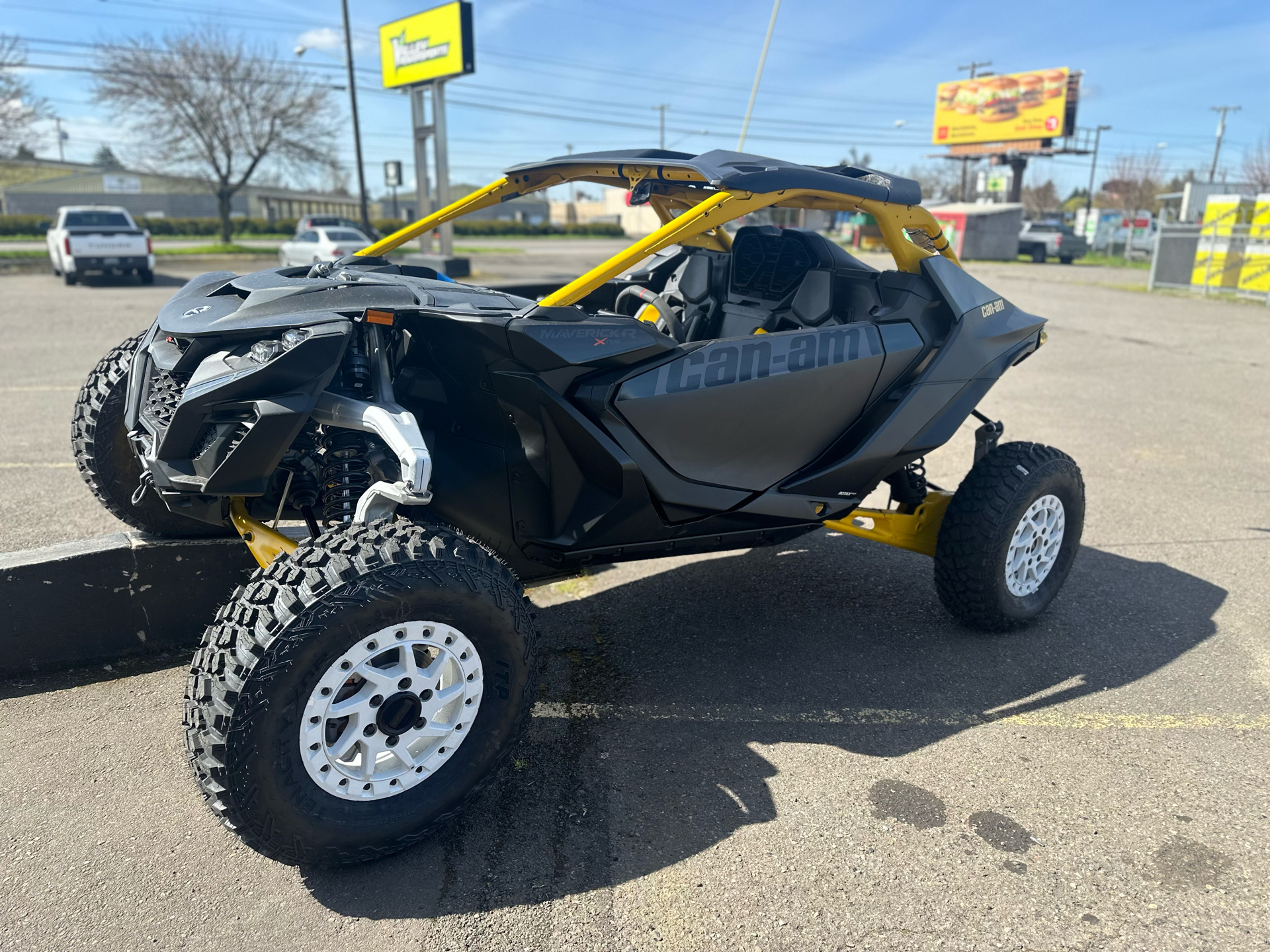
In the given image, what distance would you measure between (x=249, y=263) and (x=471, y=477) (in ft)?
91.6

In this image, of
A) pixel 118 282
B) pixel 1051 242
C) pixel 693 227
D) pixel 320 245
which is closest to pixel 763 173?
pixel 693 227

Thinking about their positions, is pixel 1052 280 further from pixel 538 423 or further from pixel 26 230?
pixel 26 230

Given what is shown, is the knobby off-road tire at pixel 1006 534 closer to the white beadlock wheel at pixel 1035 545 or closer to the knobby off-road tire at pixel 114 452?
the white beadlock wheel at pixel 1035 545

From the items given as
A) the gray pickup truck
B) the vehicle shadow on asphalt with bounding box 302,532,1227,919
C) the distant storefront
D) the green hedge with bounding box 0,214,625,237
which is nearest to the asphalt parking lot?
the vehicle shadow on asphalt with bounding box 302,532,1227,919

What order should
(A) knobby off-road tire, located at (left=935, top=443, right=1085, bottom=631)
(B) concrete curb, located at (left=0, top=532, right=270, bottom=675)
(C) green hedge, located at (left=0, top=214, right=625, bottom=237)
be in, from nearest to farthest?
(B) concrete curb, located at (left=0, top=532, right=270, bottom=675), (A) knobby off-road tire, located at (left=935, top=443, right=1085, bottom=631), (C) green hedge, located at (left=0, top=214, right=625, bottom=237)

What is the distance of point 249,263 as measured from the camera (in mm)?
27766

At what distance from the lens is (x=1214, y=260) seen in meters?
19.9

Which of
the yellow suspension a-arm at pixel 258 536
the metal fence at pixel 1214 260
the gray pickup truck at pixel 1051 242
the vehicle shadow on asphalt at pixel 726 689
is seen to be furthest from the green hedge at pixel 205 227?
the yellow suspension a-arm at pixel 258 536

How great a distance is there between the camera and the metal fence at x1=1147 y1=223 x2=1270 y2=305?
18688 millimetres

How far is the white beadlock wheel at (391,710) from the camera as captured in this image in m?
2.39

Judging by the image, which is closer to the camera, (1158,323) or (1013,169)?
(1158,323)

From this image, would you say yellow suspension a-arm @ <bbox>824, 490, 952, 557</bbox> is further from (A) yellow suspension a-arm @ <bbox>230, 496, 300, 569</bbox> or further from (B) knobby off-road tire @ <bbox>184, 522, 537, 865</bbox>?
(A) yellow suspension a-arm @ <bbox>230, 496, 300, 569</bbox>

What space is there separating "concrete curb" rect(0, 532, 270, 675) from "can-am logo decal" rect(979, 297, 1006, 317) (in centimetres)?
329

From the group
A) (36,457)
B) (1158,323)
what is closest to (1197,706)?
(36,457)
